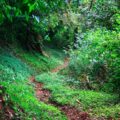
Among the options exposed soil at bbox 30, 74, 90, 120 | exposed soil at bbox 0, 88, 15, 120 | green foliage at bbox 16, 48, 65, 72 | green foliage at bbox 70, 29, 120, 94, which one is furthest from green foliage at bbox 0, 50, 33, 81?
exposed soil at bbox 0, 88, 15, 120

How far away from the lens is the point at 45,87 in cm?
1497

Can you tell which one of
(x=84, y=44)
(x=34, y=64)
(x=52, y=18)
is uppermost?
(x=52, y=18)

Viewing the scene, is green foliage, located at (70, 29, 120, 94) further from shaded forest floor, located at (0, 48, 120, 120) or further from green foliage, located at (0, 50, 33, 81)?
green foliage, located at (0, 50, 33, 81)

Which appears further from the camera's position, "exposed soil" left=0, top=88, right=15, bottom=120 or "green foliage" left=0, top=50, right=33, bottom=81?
"green foliage" left=0, top=50, right=33, bottom=81

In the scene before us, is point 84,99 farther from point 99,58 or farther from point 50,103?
point 99,58

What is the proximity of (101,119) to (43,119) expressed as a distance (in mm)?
1918

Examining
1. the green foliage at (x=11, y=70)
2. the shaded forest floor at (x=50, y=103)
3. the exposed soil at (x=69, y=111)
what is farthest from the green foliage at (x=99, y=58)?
the green foliage at (x=11, y=70)

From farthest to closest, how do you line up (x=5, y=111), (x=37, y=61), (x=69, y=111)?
(x=37, y=61)
(x=69, y=111)
(x=5, y=111)

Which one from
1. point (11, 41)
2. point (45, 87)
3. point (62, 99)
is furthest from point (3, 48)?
point (62, 99)

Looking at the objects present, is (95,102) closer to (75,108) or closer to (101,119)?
(75,108)

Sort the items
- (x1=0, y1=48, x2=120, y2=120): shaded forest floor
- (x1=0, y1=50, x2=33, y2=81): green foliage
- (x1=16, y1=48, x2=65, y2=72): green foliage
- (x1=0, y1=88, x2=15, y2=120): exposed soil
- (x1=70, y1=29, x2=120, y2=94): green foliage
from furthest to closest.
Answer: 1. (x1=16, y1=48, x2=65, y2=72): green foliage
2. (x1=0, y1=50, x2=33, y2=81): green foliage
3. (x1=70, y1=29, x2=120, y2=94): green foliage
4. (x1=0, y1=48, x2=120, y2=120): shaded forest floor
5. (x1=0, y1=88, x2=15, y2=120): exposed soil

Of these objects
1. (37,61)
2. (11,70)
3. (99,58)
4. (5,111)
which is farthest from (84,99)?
(37,61)

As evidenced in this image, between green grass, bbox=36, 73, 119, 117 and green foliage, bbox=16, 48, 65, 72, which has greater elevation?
green grass, bbox=36, 73, 119, 117

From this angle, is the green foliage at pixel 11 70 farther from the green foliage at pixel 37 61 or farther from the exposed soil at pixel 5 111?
the exposed soil at pixel 5 111
